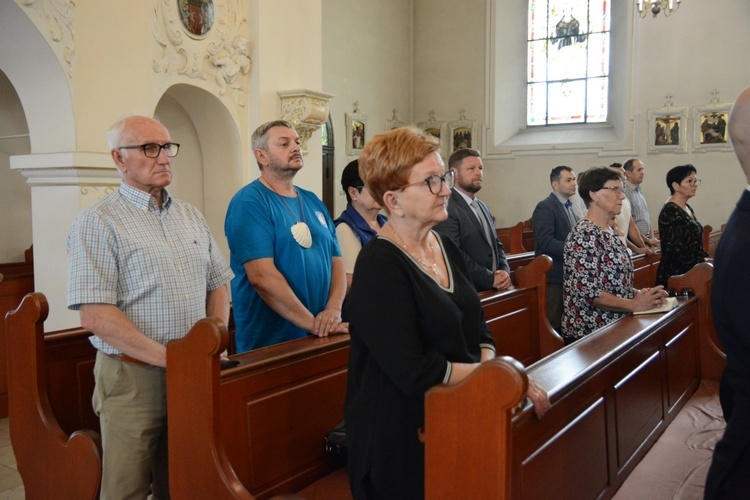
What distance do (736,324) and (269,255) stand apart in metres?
1.76

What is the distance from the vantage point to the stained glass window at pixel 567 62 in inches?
432

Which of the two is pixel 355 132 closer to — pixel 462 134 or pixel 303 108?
pixel 462 134

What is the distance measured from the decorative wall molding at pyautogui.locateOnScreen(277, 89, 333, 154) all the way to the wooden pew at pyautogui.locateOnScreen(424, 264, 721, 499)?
12.0ft

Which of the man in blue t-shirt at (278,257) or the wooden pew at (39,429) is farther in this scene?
the man in blue t-shirt at (278,257)

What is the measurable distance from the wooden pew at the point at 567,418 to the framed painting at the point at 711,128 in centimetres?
724

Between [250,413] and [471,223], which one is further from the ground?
[471,223]

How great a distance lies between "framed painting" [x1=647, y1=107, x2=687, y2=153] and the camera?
389 inches

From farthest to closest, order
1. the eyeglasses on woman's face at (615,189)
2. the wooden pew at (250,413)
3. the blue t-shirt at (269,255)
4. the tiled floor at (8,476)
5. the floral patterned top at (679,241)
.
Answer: the floral patterned top at (679,241) → the tiled floor at (8,476) → the eyeglasses on woman's face at (615,189) → the blue t-shirt at (269,255) → the wooden pew at (250,413)

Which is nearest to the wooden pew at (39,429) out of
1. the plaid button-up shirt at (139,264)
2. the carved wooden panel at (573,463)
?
the plaid button-up shirt at (139,264)

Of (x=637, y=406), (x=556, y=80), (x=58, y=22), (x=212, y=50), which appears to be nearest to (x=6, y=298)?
(x=58, y=22)

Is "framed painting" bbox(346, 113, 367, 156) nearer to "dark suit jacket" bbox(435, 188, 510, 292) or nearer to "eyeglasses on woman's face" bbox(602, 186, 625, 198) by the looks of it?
"dark suit jacket" bbox(435, 188, 510, 292)

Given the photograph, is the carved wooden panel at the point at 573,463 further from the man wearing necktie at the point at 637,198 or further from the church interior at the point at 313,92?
the man wearing necktie at the point at 637,198

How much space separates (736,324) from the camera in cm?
145

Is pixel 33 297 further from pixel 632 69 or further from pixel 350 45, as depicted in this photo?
pixel 632 69
